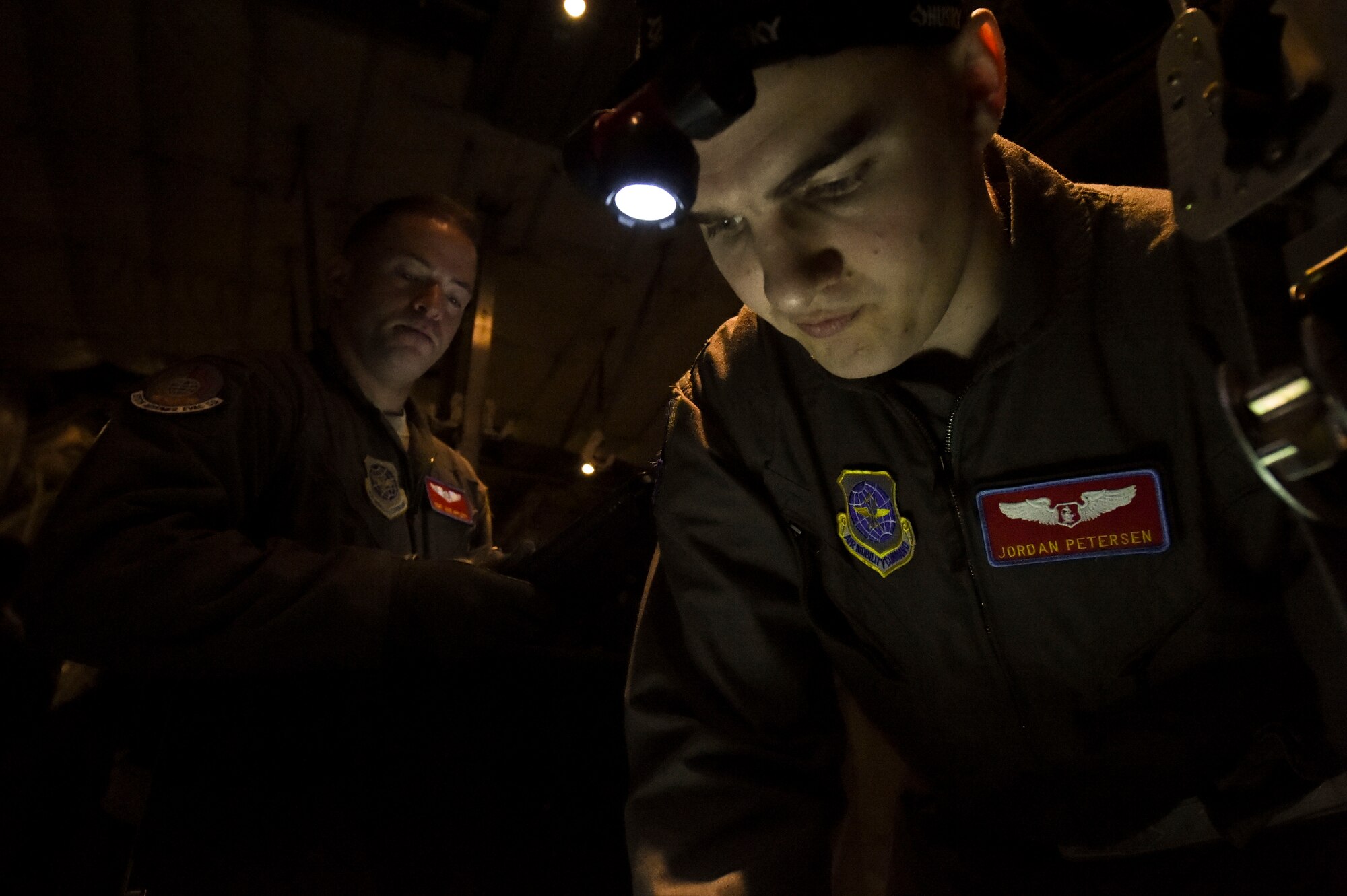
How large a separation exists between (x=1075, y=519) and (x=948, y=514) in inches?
6.4

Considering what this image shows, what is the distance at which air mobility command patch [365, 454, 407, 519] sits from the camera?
86.8 inches

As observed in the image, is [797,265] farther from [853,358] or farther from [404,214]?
[404,214]

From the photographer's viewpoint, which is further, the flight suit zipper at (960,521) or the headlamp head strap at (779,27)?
the flight suit zipper at (960,521)

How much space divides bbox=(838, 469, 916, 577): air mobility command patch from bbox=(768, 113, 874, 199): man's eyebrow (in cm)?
46

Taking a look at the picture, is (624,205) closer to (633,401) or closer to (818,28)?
(818,28)

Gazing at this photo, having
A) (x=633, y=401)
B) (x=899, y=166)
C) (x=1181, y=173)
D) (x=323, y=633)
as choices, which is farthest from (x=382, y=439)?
(x=633, y=401)

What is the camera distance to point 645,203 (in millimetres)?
906

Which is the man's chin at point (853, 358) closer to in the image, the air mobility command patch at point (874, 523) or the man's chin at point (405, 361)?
the air mobility command patch at point (874, 523)

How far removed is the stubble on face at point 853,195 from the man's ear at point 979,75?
61 millimetres

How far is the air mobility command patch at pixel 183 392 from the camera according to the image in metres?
1.85

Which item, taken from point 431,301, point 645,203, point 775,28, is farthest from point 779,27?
point 431,301

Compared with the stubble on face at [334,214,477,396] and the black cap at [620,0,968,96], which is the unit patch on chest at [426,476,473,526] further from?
the black cap at [620,0,968,96]

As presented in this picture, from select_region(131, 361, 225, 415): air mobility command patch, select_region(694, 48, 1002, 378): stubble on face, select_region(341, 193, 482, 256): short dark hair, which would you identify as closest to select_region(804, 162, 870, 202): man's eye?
select_region(694, 48, 1002, 378): stubble on face

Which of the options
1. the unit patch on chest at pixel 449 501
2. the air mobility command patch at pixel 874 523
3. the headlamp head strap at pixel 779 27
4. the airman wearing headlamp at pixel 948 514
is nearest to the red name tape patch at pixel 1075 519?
the airman wearing headlamp at pixel 948 514
